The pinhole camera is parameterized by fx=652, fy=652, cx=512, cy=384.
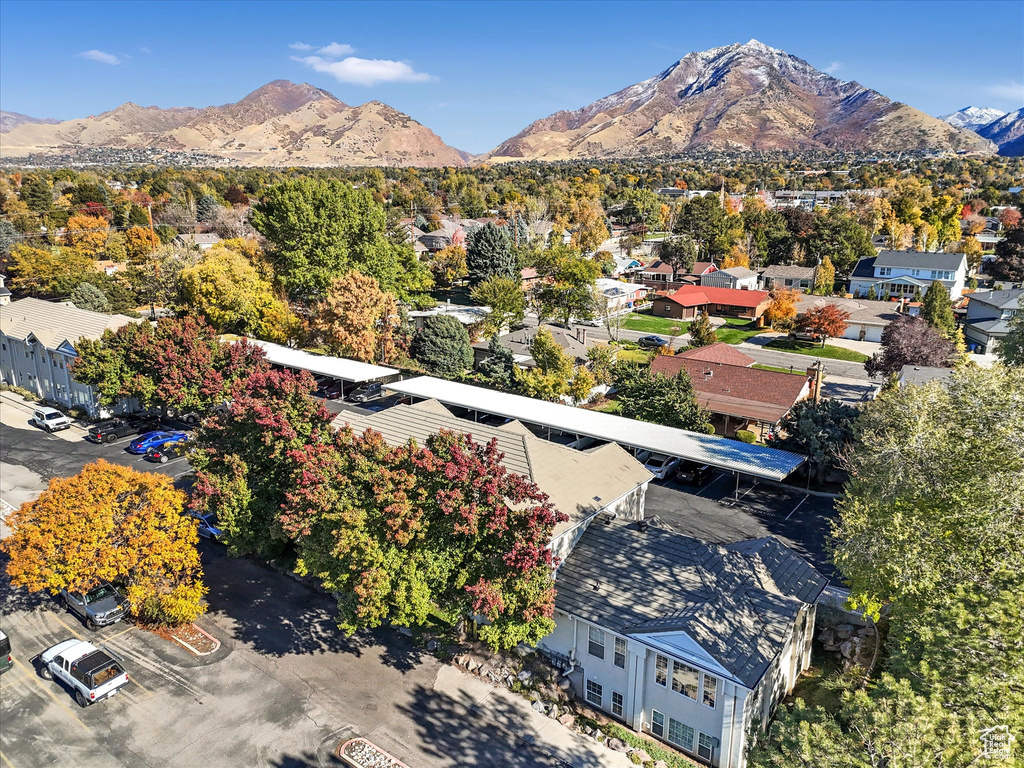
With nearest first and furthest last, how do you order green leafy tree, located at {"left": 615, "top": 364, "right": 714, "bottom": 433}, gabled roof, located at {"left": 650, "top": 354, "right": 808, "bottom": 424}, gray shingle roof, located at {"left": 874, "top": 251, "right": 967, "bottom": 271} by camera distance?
1. green leafy tree, located at {"left": 615, "top": 364, "right": 714, "bottom": 433}
2. gabled roof, located at {"left": 650, "top": 354, "right": 808, "bottom": 424}
3. gray shingle roof, located at {"left": 874, "top": 251, "right": 967, "bottom": 271}

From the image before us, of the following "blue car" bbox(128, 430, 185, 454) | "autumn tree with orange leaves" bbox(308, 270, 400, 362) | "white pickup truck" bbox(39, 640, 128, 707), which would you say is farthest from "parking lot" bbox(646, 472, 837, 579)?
"blue car" bbox(128, 430, 185, 454)

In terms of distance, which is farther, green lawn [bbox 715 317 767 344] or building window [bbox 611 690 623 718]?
green lawn [bbox 715 317 767 344]

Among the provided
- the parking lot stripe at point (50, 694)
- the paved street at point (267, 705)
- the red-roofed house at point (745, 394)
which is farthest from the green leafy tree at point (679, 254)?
the parking lot stripe at point (50, 694)

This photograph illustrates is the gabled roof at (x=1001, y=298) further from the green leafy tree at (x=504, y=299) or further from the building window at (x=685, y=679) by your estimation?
the building window at (x=685, y=679)

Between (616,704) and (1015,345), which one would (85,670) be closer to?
(616,704)

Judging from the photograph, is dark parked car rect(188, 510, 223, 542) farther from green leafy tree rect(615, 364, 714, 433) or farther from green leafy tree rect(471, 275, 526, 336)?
green leafy tree rect(471, 275, 526, 336)

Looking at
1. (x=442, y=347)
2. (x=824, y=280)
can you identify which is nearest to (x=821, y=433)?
(x=442, y=347)
